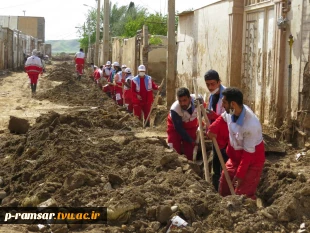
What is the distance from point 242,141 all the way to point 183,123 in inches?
75.8

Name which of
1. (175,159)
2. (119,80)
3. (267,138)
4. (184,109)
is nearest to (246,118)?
(175,159)

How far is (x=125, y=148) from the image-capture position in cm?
794

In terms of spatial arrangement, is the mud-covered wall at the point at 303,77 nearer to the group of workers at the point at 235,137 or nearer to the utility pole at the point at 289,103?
the utility pole at the point at 289,103

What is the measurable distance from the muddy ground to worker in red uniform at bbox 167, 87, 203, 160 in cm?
26

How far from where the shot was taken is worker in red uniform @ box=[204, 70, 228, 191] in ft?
23.6

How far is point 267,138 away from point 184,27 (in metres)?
8.17

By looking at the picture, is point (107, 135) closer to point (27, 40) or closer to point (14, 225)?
point (14, 225)

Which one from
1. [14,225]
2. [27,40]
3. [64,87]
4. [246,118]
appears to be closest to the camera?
[14,225]

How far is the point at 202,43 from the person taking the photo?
1509 centimetres

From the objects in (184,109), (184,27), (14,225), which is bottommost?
(14,225)

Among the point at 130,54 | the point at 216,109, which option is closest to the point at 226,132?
the point at 216,109

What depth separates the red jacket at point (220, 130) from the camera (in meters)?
6.54

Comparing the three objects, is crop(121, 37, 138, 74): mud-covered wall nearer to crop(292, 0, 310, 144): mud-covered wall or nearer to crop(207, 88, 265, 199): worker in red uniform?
crop(292, 0, 310, 144): mud-covered wall

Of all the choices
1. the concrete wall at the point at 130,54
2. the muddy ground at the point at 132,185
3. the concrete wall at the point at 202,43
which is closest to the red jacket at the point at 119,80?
the concrete wall at the point at 202,43
